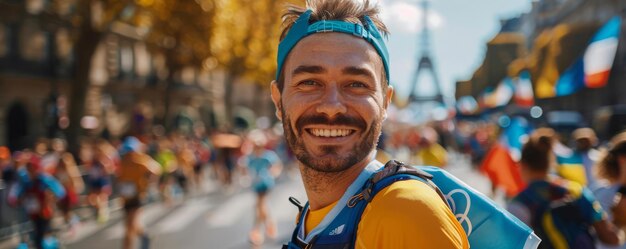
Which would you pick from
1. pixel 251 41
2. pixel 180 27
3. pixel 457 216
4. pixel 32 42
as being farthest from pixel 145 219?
pixel 251 41

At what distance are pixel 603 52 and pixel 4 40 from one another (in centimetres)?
2072

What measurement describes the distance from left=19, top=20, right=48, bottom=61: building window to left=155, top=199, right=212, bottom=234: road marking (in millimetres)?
12538

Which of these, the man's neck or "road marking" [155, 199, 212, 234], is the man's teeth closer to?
the man's neck

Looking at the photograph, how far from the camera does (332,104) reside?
165cm

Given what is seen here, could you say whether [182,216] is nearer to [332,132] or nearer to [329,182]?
[329,182]

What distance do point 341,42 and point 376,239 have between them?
58 centimetres

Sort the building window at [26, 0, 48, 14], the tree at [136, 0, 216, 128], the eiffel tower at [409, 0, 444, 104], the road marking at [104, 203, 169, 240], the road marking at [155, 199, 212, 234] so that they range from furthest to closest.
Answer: the eiffel tower at [409, 0, 444, 104] → the building window at [26, 0, 48, 14] → the tree at [136, 0, 216, 128] → the road marking at [155, 199, 212, 234] → the road marking at [104, 203, 169, 240]

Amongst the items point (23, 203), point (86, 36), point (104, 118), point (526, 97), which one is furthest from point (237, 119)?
point (23, 203)

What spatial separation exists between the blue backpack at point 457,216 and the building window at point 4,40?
78.8ft

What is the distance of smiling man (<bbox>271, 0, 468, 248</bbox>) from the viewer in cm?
165

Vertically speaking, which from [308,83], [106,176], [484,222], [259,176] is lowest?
[106,176]

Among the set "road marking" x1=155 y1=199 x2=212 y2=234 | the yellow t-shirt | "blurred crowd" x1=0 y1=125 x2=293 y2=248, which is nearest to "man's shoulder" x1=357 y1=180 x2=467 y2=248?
the yellow t-shirt

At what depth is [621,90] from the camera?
37.2m

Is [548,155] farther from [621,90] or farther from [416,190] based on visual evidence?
[621,90]
